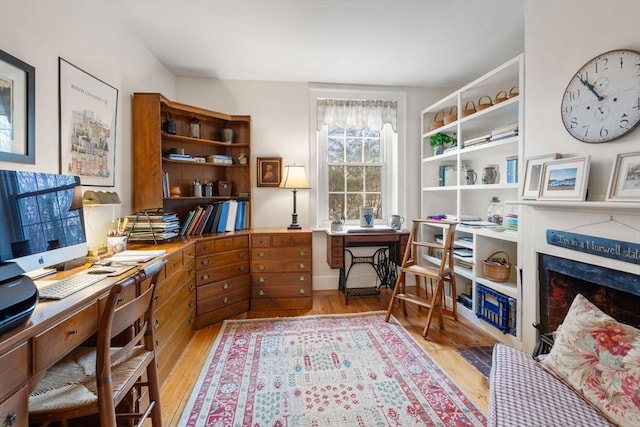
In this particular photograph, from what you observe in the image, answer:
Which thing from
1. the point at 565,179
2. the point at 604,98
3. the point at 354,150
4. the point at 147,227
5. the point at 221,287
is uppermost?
the point at 354,150

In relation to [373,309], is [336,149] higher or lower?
higher

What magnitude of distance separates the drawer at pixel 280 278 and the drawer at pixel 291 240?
0.29m

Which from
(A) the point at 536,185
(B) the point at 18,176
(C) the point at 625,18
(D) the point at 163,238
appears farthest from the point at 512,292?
(B) the point at 18,176

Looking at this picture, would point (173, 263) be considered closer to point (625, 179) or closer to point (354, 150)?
point (354, 150)

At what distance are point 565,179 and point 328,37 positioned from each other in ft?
6.52

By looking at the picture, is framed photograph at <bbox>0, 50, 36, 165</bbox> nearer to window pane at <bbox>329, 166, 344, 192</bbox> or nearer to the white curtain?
the white curtain

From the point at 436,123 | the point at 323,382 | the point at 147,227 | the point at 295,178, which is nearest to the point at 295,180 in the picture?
the point at 295,178

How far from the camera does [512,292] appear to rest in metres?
2.20

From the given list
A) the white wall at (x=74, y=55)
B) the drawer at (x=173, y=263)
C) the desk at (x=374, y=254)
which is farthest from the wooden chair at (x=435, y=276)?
the white wall at (x=74, y=55)

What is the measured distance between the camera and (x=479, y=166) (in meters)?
3.22

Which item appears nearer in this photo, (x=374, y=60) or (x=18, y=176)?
(x=18, y=176)

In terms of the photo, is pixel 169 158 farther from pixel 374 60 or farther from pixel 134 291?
pixel 374 60

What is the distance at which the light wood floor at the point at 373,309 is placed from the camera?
1.72 m

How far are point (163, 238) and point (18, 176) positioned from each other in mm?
1310
